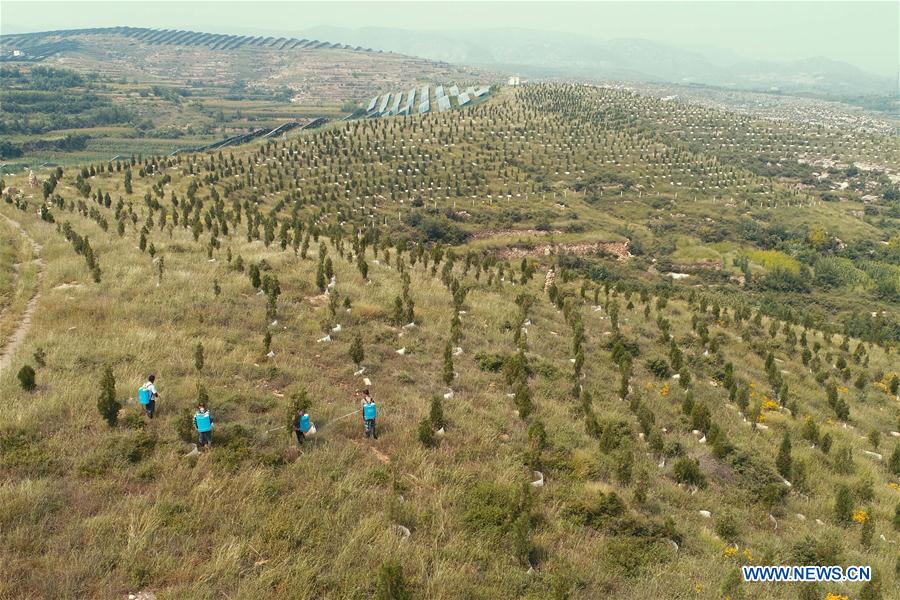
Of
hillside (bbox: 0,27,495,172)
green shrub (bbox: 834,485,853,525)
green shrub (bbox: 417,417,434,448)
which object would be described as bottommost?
green shrub (bbox: 834,485,853,525)

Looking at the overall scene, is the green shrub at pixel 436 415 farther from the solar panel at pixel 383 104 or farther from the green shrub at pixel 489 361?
the solar panel at pixel 383 104

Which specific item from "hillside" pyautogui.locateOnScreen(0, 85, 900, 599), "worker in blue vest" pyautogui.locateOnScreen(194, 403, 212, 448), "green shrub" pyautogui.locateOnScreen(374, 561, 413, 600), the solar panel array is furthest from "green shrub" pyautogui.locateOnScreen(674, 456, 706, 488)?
the solar panel array

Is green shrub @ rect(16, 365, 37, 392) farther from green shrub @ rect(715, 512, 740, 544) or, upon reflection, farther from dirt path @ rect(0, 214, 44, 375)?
green shrub @ rect(715, 512, 740, 544)

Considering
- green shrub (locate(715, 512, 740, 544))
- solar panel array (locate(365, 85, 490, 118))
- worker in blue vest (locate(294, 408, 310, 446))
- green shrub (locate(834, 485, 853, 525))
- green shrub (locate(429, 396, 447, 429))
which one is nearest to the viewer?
green shrub (locate(715, 512, 740, 544))

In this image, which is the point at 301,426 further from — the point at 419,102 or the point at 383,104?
the point at 383,104

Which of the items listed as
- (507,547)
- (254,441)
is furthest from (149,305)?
(507,547)

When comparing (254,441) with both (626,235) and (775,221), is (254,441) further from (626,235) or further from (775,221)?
(775,221)
